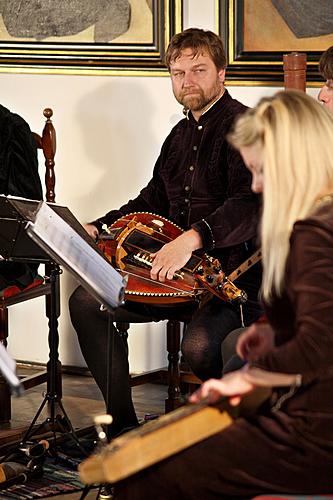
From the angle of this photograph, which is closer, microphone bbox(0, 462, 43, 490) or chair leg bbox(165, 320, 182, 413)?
microphone bbox(0, 462, 43, 490)

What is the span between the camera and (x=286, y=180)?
6.98 feet

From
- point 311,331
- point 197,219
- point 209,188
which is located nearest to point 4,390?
point 197,219

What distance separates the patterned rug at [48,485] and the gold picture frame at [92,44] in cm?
181

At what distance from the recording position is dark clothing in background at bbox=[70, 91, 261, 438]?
3371 mm

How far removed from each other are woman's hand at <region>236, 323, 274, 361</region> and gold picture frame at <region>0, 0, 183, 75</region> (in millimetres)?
2303

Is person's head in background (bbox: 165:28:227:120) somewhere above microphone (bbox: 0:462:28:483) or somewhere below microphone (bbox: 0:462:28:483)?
above

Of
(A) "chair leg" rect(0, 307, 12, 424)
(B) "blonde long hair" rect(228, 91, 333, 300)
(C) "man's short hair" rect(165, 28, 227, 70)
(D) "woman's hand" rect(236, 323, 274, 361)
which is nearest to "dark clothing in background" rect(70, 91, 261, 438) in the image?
(C) "man's short hair" rect(165, 28, 227, 70)

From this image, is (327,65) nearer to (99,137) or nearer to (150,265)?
(150,265)

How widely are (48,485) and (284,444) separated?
150cm

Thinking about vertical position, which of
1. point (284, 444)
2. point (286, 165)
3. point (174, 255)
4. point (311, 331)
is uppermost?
point (286, 165)

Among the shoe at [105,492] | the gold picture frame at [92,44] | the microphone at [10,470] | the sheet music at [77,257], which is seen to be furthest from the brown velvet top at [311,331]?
the gold picture frame at [92,44]

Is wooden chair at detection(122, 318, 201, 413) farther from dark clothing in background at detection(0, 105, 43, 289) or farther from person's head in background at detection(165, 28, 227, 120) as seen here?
person's head in background at detection(165, 28, 227, 120)

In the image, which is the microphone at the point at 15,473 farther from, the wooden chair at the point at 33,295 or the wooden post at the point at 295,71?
the wooden post at the point at 295,71

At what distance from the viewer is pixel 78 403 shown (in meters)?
4.35
